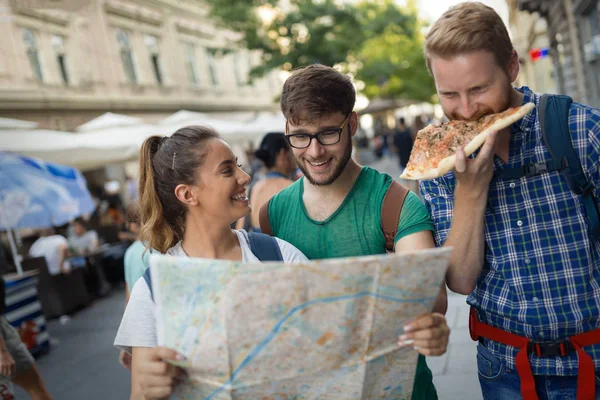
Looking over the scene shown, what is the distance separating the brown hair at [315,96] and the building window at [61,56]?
21.1 meters

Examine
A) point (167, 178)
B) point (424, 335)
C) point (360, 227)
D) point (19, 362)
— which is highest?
point (167, 178)

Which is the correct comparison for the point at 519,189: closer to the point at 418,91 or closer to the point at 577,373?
the point at 577,373

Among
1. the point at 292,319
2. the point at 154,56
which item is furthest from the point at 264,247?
the point at 154,56

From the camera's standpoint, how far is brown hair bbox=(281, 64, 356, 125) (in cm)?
219

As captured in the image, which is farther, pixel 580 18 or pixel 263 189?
pixel 580 18

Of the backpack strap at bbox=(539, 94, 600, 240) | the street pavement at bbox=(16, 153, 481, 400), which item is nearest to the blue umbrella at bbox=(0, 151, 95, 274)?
the street pavement at bbox=(16, 153, 481, 400)

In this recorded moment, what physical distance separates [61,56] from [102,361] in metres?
17.5

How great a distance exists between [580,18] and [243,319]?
42.0 ft

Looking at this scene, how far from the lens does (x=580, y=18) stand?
12.0 metres

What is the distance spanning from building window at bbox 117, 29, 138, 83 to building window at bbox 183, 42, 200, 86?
4345mm

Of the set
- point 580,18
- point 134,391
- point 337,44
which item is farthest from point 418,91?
point 134,391

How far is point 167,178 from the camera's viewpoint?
2.26 meters

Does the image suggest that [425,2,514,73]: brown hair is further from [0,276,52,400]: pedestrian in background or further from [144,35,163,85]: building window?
[144,35,163,85]: building window

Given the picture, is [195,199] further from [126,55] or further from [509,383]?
[126,55]
